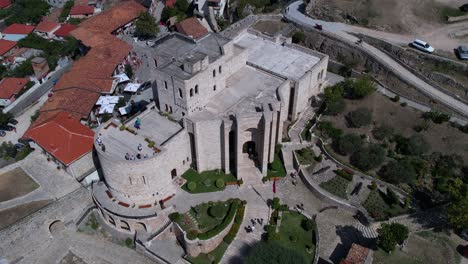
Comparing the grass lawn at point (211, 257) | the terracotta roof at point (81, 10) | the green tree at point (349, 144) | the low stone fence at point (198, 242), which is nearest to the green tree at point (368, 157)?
the green tree at point (349, 144)

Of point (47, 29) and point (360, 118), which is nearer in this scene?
point (360, 118)

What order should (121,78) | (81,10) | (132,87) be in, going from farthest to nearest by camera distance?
(81,10) → (121,78) → (132,87)

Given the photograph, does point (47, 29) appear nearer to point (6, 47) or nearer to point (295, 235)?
point (6, 47)

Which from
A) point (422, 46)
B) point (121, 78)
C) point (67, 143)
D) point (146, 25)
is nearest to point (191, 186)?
point (67, 143)

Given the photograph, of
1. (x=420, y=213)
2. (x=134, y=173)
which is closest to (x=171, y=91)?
(x=134, y=173)

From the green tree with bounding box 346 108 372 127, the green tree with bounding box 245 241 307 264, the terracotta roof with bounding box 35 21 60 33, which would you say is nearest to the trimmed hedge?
the green tree with bounding box 245 241 307 264

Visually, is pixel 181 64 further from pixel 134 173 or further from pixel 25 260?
pixel 25 260
